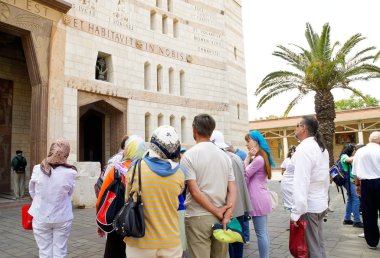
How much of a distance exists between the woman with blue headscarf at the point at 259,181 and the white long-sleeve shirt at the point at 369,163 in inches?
87.9

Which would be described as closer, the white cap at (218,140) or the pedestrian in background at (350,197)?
the white cap at (218,140)

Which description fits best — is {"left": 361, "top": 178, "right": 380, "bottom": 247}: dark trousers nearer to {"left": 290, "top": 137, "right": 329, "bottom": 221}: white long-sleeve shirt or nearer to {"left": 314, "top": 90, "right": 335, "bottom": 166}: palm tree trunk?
{"left": 290, "top": 137, "right": 329, "bottom": 221}: white long-sleeve shirt

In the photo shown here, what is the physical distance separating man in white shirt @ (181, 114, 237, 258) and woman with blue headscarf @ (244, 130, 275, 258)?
123 centimetres

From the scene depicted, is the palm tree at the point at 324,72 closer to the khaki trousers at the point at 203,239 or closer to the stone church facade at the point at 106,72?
the stone church facade at the point at 106,72

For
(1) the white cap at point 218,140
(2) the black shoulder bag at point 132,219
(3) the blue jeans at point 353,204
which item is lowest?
(3) the blue jeans at point 353,204

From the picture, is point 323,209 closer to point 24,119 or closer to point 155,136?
point 155,136

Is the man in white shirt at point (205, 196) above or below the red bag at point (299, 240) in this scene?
above

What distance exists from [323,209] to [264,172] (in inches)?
40.4

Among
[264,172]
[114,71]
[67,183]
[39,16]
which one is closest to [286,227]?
[264,172]

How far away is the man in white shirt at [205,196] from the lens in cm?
275

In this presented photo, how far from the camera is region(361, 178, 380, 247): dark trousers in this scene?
16.4ft

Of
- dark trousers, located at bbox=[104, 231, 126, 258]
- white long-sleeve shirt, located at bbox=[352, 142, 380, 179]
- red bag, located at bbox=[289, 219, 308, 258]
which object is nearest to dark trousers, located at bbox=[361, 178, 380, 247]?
white long-sleeve shirt, located at bbox=[352, 142, 380, 179]

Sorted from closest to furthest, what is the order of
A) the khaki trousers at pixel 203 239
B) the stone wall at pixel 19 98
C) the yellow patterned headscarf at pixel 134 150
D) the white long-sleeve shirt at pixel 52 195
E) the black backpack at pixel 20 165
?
1. the khaki trousers at pixel 203 239
2. the yellow patterned headscarf at pixel 134 150
3. the white long-sleeve shirt at pixel 52 195
4. the black backpack at pixel 20 165
5. the stone wall at pixel 19 98

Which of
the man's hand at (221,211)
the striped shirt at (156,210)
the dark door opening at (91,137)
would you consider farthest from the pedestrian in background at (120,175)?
the dark door opening at (91,137)
